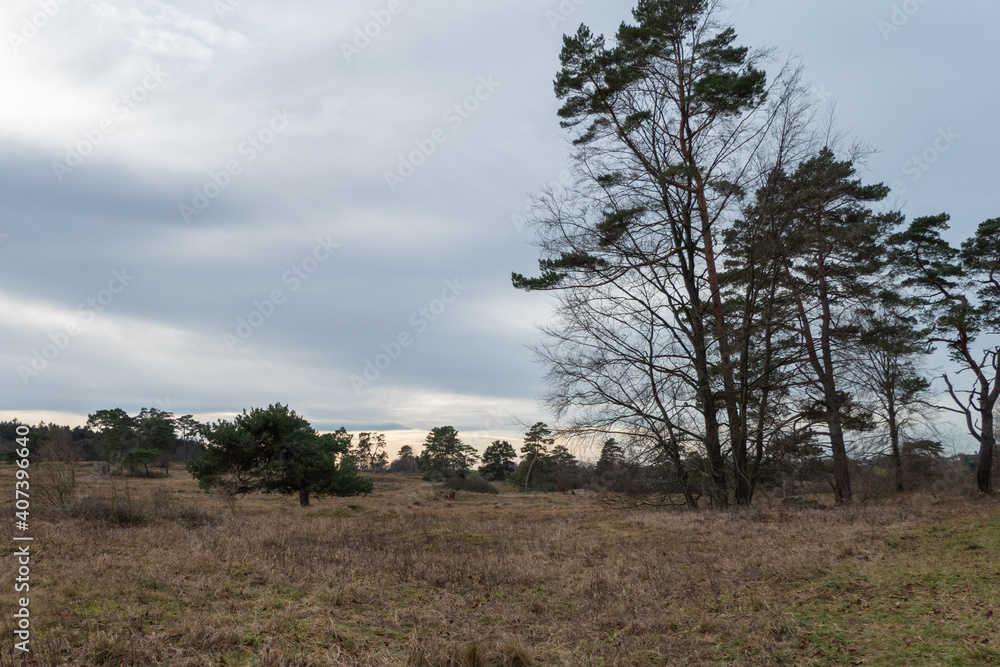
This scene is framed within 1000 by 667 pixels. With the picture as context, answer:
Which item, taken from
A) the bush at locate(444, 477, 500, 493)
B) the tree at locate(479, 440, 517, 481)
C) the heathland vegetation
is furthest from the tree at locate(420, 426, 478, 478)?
the heathland vegetation

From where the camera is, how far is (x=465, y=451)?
81.1 metres

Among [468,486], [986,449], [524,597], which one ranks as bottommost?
[524,597]

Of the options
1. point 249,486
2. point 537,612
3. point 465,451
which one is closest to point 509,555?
point 537,612

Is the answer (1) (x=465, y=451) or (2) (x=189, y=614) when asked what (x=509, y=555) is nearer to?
(2) (x=189, y=614)

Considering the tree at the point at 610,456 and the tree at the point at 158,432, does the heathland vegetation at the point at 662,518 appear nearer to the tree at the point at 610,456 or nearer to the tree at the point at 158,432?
the tree at the point at 610,456

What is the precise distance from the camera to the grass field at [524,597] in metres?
5.09

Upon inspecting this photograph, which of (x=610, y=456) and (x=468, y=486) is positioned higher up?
(x=610, y=456)

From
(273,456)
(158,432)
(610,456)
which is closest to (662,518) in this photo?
(610,456)

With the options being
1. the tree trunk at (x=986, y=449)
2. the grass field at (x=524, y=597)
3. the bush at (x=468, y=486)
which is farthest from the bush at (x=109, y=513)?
the bush at (x=468, y=486)

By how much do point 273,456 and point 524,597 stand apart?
23.8 m

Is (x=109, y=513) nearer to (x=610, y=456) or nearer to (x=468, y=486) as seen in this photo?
(x=610, y=456)

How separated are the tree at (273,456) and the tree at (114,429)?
2201 inches

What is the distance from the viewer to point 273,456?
1110 inches

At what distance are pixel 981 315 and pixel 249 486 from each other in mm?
33094
